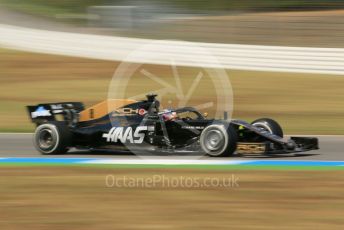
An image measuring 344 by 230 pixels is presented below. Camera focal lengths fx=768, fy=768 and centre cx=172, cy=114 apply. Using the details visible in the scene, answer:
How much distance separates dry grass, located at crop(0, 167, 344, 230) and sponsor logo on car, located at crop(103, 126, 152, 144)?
4.92ft

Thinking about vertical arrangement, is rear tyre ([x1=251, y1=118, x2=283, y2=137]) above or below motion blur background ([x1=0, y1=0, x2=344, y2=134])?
below

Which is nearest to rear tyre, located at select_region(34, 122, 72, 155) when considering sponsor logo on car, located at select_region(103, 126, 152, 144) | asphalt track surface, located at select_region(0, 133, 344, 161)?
asphalt track surface, located at select_region(0, 133, 344, 161)

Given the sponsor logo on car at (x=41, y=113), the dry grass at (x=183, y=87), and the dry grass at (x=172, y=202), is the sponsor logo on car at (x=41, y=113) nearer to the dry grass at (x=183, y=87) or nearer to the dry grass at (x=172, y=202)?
the dry grass at (x=172, y=202)

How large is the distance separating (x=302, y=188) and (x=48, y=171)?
11.1 ft

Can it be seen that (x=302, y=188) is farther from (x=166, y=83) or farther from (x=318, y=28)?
(x=318, y=28)

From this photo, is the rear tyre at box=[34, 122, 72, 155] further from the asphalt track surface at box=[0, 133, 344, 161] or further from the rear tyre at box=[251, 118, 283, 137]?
the rear tyre at box=[251, 118, 283, 137]

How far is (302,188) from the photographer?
28.5ft

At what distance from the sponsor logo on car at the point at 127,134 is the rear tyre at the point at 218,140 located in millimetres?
927

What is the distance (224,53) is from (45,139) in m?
9.71

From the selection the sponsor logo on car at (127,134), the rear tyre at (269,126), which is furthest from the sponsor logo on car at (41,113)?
the rear tyre at (269,126)

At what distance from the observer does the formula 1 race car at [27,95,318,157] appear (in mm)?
11039

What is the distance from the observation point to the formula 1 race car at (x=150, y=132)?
435 inches

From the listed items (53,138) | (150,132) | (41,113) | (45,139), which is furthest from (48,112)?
(150,132)

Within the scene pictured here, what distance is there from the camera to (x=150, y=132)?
37.3ft
